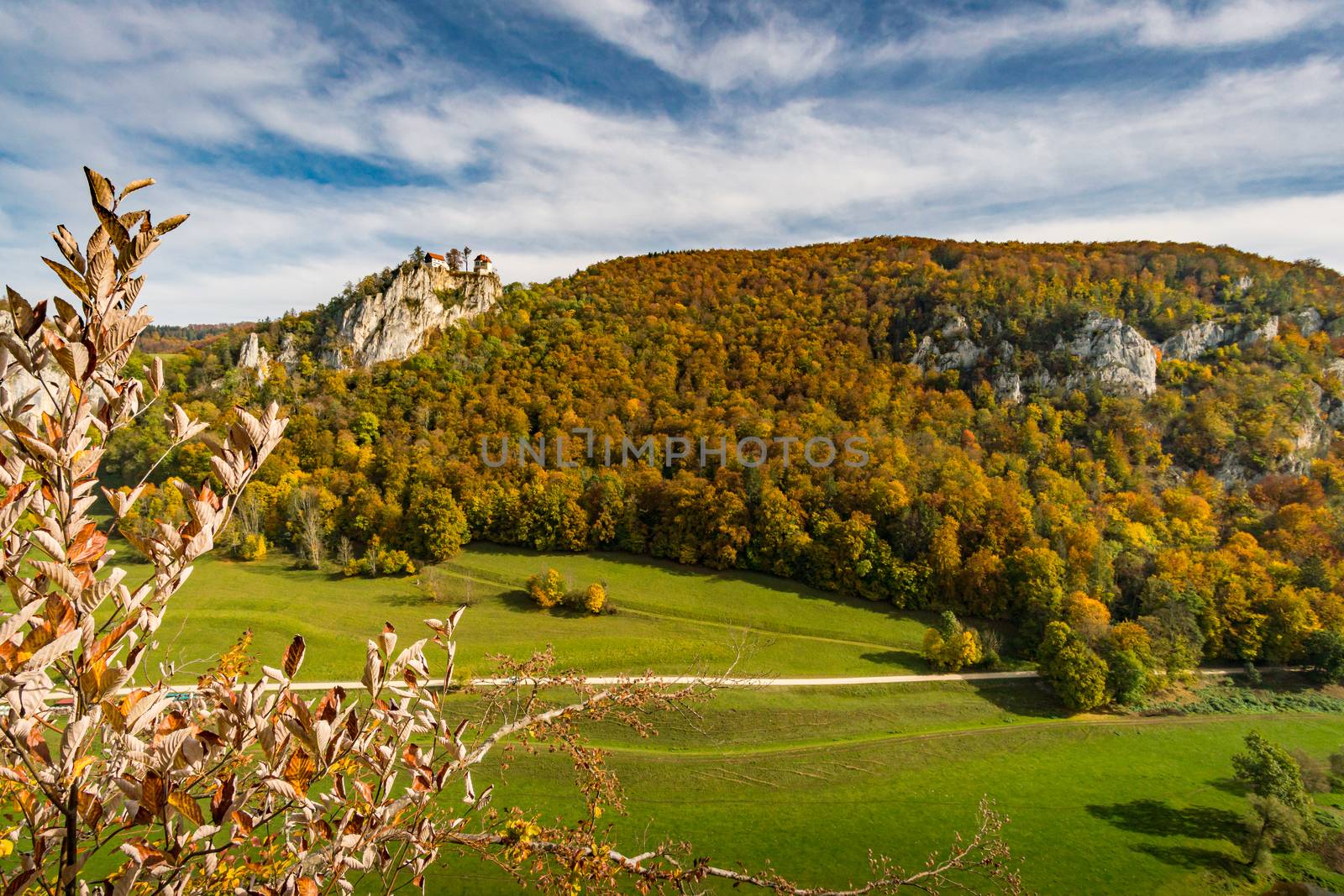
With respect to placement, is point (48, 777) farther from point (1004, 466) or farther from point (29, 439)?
point (1004, 466)

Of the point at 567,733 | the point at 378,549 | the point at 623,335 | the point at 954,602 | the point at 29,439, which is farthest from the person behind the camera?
the point at 623,335

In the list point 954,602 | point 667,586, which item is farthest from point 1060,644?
point 667,586

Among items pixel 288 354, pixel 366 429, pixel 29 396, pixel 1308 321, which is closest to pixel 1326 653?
pixel 1308 321

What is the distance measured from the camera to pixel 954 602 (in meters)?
40.2

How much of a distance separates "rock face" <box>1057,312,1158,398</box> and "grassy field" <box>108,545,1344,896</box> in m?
35.6

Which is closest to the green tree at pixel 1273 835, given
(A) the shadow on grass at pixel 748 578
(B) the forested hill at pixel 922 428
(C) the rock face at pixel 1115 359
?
(B) the forested hill at pixel 922 428

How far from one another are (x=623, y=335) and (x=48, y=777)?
74.5m

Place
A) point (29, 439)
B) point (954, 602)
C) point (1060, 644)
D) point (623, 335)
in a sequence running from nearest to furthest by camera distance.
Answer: point (29, 439) < point (1060, 644) < point (954, 602) < point (623, 335)

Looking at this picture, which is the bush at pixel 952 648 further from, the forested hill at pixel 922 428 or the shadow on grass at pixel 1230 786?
the shadow on grass at pixel 1230 786

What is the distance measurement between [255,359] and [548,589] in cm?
5147

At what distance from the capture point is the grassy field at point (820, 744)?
19.9 metres

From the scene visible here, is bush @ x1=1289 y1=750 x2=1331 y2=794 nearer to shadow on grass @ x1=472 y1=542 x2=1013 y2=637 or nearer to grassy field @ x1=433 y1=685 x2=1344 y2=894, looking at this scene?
grassy field @ x1=433 y1=685 x2=1344 y2=894

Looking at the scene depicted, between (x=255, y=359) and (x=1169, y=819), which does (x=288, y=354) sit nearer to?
(x=255, y=359)

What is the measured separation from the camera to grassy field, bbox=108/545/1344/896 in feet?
65.4
